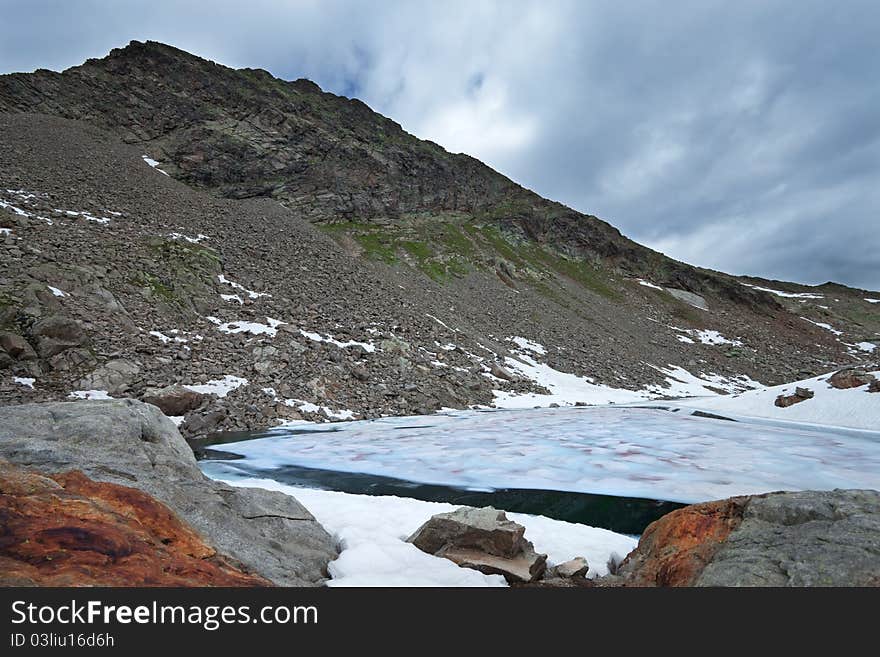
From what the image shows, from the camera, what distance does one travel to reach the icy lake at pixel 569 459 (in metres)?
7.93

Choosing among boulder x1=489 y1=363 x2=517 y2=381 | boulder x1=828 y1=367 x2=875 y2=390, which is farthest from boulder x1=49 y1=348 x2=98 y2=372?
boulder x1=828 y1=367 x2=875 y2=390

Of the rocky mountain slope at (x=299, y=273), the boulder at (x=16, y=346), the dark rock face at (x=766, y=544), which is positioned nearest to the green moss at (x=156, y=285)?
the rocky mountain slope at (x=299, y=273)

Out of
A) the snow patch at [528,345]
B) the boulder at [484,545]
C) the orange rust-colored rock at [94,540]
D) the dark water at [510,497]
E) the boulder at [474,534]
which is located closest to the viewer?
the orange rust-colored rock at [94,540]

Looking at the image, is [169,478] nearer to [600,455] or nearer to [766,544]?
[766,544]

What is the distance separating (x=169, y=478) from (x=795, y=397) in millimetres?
18787

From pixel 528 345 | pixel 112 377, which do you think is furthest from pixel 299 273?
pixel 528 345

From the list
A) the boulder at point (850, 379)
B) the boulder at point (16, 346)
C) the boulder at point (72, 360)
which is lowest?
the boulder at point (850, 379)

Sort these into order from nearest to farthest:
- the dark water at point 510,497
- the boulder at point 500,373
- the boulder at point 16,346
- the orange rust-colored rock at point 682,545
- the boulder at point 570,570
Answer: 1. the orange rust-colored rock at point 682,545
2. the boulder at point 570,570
3. the dark water at point 510,497
4. the boulder at point 16,346
5. the boulder at point 500,373

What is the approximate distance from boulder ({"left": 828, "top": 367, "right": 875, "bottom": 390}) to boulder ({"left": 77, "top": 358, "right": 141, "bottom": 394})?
24.5 m

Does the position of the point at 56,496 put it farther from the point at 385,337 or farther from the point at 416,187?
the point at 416,187

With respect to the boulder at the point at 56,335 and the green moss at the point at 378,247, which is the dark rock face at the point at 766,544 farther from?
the green moss at the point at 378,247

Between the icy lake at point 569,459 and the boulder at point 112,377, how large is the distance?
4692 millimetres

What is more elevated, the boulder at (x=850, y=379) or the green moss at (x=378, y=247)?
the green moss at (x=378, y=247)

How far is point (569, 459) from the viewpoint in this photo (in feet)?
33.4
